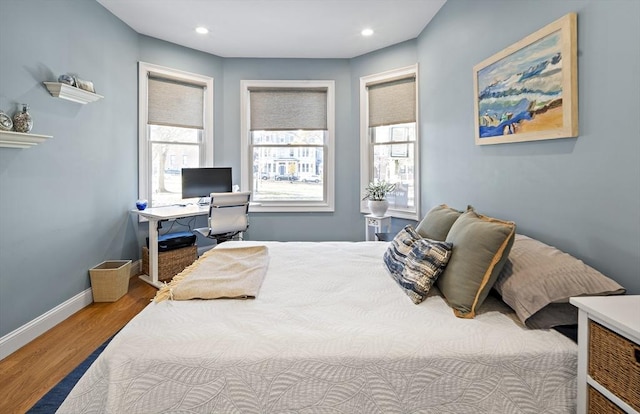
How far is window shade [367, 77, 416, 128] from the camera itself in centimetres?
398

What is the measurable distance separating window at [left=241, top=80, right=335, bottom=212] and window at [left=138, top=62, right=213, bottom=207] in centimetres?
53

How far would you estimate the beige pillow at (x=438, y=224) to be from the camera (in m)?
2.00

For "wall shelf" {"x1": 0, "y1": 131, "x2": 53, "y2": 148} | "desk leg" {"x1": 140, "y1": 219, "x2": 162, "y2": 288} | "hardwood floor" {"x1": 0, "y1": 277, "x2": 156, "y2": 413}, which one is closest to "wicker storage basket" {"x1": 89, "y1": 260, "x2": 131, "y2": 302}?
"hardwood floor" {"x1": 0, "y1": 277, "x2": 156, "y2": 413}

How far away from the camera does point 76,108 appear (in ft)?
9.52

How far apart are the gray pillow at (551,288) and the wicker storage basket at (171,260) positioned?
329cm

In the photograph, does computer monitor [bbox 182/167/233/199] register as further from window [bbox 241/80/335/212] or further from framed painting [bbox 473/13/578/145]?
framed painting [bbox 473/13/578/145]

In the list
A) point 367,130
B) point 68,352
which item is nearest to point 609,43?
point 367,130

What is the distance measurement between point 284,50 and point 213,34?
892 mm

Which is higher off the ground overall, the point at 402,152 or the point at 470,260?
the point at 402,152

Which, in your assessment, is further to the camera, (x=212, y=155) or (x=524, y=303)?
(x=212, y=155)

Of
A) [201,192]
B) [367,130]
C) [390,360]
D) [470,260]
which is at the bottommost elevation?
[390,360]

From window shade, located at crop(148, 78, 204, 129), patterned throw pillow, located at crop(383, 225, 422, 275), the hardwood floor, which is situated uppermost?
window shade, located at crop(148, 78, 204, 129)

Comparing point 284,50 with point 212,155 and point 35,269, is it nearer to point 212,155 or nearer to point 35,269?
point 212,155

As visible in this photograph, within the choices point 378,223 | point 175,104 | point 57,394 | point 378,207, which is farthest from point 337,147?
point 57,394
